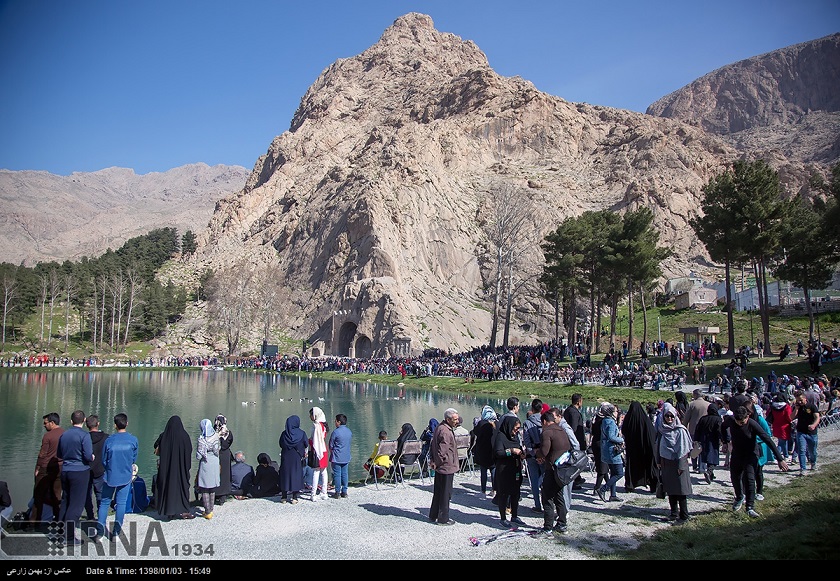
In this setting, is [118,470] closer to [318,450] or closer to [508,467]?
[318,450]

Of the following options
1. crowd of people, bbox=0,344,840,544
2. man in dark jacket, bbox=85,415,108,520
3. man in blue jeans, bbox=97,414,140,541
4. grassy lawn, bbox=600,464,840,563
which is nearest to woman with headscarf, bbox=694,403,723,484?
crowd of people, bbox=0,344,840,544

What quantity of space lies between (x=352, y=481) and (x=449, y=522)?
17.4 ft

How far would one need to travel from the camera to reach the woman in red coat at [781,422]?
14.3m

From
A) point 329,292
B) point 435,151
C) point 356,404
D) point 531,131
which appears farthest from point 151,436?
point 531,131

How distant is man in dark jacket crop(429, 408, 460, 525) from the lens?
9828 millimetres

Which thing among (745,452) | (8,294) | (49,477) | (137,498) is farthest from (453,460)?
(8,294)

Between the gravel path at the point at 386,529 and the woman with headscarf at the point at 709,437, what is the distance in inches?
17.8

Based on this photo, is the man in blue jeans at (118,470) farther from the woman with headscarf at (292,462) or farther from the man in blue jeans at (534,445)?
the man in blue jeans at (534,445)

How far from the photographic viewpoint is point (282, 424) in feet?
79.0

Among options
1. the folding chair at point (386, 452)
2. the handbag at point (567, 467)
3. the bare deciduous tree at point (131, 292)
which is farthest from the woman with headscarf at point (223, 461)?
the bare deciduous tree at point (131, 292)

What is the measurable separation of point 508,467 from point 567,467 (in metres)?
1.02

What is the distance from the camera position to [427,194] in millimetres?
81000

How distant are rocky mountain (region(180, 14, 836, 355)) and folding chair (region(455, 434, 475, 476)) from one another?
41.9m

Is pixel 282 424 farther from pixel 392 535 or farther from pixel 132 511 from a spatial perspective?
pixel 392 535
